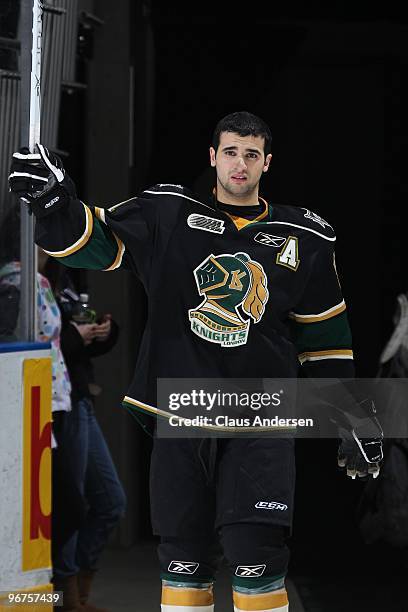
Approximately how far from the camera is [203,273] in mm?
4602

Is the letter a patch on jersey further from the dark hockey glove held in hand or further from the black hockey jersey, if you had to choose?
the dark hockey glove held in hand

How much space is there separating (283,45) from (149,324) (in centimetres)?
467

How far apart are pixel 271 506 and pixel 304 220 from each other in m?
0.95

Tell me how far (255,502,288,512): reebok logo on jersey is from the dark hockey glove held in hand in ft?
3.64

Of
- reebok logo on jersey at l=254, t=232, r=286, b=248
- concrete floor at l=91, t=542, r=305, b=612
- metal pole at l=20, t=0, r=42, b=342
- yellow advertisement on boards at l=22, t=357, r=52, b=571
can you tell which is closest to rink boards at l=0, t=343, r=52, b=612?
yellow advertisement on boards at l=22, t=357, r=52, b=571

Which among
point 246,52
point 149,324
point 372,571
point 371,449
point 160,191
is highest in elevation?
point 246,52

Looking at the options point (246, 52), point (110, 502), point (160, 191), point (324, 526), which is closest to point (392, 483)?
point (324, 526)

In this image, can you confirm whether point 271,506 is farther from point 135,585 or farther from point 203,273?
point 135,585

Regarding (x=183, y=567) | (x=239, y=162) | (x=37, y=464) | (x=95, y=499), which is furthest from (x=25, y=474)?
(x=239, y=162)

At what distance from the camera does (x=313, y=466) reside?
10.6 meters

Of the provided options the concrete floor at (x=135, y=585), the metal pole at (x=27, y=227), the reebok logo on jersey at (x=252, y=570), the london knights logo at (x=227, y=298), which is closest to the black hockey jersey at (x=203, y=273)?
the london knights logo at (x=227, y=298)

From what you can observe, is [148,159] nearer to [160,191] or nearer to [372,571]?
[372,571]

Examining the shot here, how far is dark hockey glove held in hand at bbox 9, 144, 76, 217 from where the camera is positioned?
438cm

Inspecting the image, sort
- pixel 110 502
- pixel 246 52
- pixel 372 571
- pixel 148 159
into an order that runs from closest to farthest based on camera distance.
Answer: pixel 110 502, pixel 372 571, pixel 148 159, pixel 246 52
